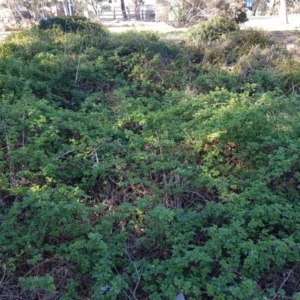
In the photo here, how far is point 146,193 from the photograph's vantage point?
411cm

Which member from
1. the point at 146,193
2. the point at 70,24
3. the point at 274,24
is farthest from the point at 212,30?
the point at 274,24

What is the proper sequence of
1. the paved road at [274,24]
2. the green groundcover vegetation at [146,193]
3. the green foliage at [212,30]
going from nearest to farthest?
1. the green groundcover vegetation at [146,193]
2. the green foliage at [212,30]
3. the paved road at [274,24]

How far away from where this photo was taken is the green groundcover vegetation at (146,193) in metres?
→ 3.06

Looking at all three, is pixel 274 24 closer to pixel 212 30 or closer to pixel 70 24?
pixel 212 30

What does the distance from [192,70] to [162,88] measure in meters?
1.18

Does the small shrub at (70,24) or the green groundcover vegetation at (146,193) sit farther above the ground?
the small shrub at (70,24)

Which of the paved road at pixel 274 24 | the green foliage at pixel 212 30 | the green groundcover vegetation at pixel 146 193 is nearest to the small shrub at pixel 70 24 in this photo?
the green foliage at pixel 212 30

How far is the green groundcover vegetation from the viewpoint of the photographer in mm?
3059

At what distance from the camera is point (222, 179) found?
4078 mm

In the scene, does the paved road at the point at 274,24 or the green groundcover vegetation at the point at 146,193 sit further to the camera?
the paved road at the point at 274,24

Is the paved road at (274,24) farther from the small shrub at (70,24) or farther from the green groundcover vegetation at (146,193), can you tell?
the green groundcover vegetation at (146,193)

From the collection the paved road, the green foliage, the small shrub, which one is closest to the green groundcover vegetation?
the green foliage

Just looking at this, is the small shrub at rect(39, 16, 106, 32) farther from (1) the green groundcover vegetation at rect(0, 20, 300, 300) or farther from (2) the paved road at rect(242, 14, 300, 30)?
(2) the paved road at rect(242, 14, 300, 30)

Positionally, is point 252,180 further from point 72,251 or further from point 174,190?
point 72,251
